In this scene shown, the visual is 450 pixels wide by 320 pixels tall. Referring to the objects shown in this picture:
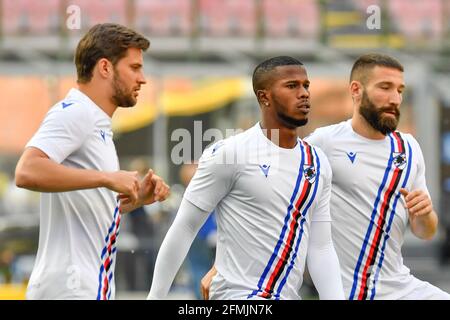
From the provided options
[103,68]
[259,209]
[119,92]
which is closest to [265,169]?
[259,209]

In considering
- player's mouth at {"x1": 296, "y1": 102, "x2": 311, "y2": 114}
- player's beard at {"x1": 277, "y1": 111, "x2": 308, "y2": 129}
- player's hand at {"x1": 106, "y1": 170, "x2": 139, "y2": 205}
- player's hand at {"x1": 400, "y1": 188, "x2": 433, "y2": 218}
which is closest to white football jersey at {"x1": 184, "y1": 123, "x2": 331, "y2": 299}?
player's beard at {"x1": 277, "y1": 111, "x2": 308, "y2": 129}

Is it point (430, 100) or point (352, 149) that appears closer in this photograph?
point (352, 149)

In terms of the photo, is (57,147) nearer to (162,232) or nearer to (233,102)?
(162,232)

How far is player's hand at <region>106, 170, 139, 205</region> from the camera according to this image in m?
4.61

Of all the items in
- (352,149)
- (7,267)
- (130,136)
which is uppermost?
(352,149)

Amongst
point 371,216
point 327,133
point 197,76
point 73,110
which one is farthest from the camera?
point 197,76

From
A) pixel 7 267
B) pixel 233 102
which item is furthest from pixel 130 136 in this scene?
pixel 7 267

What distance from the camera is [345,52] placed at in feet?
58.3

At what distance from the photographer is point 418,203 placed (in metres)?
5.53

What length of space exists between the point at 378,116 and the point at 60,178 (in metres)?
2.22

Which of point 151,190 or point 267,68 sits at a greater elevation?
point 267,68

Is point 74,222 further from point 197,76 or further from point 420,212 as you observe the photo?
point 197,76
